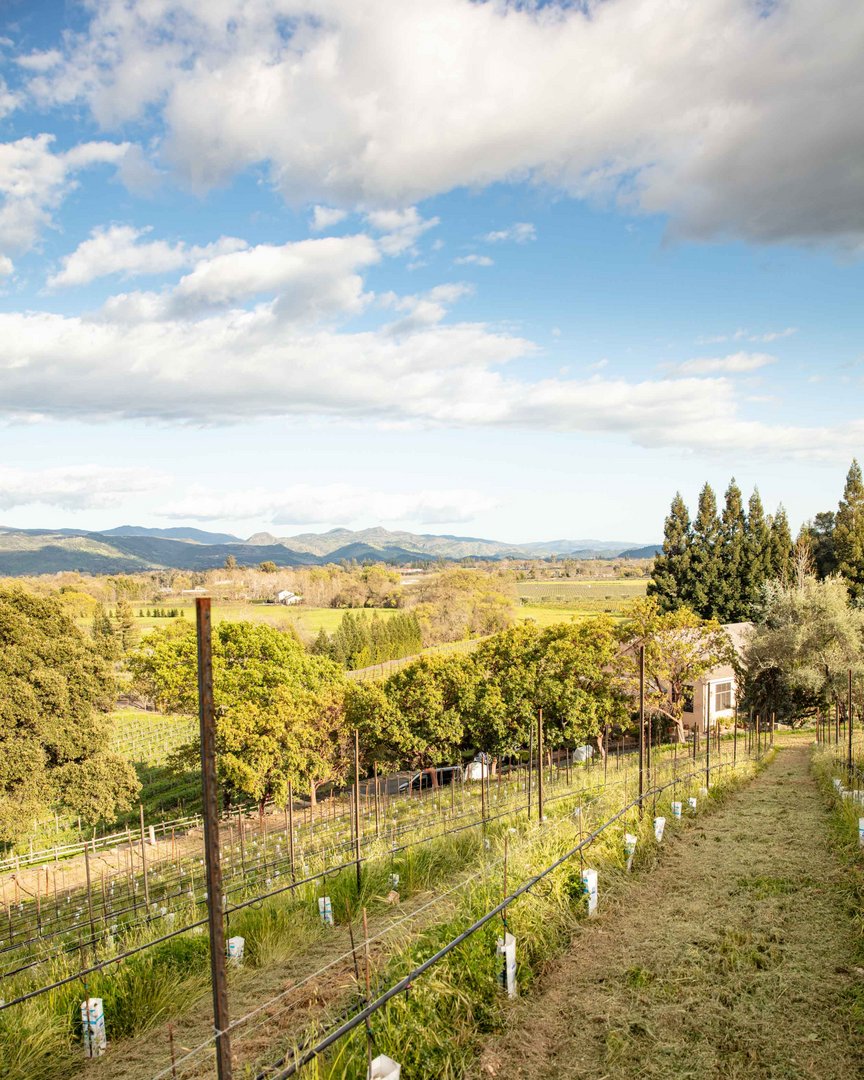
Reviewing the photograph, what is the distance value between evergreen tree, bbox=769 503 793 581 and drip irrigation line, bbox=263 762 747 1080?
116ft

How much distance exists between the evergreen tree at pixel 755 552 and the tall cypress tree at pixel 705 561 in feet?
5.81

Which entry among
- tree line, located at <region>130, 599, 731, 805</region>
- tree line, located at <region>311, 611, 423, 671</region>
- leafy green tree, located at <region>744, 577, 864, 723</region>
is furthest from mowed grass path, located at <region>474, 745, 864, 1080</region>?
tree line, located at <region>311, 611, 423, 671</region>

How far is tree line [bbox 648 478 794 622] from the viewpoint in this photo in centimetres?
4194

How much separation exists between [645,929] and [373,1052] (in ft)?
10.3

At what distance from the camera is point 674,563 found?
4344 cm

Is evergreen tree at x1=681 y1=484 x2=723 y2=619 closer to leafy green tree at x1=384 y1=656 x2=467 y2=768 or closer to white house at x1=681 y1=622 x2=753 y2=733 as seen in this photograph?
white house at x1=681 y1=622 x2=753 y2=733

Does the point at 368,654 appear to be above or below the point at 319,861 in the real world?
A: below

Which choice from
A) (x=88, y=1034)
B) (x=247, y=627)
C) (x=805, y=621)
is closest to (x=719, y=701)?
(x=805, y=621)

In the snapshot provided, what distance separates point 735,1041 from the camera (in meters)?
4.39

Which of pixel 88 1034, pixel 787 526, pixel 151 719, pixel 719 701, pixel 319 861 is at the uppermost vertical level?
pixel 787 526

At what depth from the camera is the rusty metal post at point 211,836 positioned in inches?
107

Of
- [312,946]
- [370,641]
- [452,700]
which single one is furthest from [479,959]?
[370,641]

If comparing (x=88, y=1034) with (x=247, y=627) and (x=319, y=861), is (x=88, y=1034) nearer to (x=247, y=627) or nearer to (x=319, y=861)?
(x=319, y=861)

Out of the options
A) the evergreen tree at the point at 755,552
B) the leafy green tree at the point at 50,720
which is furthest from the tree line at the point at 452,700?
the evergreen tree at the point at 755,552
